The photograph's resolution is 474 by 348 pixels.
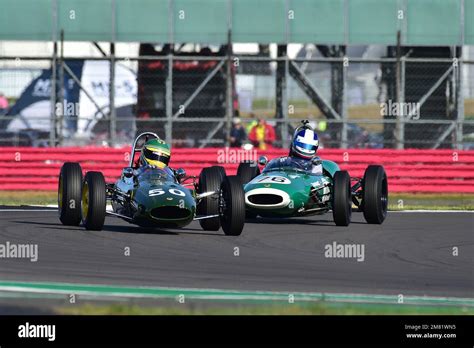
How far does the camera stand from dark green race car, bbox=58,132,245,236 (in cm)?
1440

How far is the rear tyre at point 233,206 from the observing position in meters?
14.6

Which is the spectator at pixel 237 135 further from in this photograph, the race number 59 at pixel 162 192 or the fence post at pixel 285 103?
the race number 59 at pixel 162 192

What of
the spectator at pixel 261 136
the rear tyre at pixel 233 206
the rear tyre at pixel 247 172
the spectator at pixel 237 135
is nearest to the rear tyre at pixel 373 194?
the rear tyre at pixel 247 172

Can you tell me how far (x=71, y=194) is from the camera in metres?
15.4

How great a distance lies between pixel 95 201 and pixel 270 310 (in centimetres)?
596

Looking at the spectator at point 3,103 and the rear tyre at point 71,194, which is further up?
the spectator at point 3,103

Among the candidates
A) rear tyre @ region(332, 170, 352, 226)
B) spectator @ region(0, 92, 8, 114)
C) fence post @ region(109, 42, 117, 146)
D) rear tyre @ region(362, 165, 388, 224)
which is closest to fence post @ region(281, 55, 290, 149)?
fence post @ region(109, 42, 117, 146)

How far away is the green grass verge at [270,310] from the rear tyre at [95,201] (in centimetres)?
548

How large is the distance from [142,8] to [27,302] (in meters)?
18.3

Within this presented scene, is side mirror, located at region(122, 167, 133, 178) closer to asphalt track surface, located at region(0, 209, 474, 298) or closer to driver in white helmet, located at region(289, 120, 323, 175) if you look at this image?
asphalt track surface, located at region(0, 209, 474, 298)

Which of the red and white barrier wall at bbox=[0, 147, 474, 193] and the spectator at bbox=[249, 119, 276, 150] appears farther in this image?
the spectator at bbox=[249, 119, 276, 150]

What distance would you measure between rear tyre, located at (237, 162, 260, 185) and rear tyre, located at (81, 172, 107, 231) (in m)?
2.91

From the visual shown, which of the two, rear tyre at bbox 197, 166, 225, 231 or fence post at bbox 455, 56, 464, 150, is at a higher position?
fence post at bbox 455, 56, 464, 150

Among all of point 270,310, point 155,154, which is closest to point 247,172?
point 155,154
